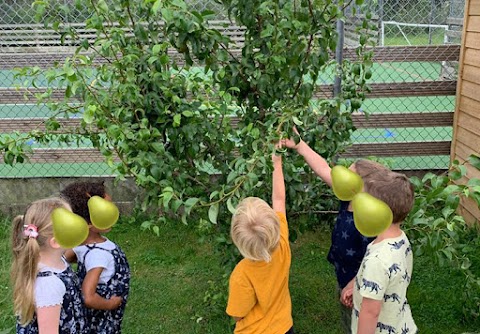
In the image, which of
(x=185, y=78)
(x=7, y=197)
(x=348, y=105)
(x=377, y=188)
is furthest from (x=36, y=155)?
(x=377, y=188)

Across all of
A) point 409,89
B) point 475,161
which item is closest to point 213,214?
point 475,161

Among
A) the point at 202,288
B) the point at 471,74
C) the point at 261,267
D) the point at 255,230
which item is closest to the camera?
the point at 255,230

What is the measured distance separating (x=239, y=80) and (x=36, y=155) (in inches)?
124

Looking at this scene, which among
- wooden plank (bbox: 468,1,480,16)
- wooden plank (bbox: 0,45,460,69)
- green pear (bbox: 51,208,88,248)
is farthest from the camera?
wooden plank (bbox: 0,45,460,69)

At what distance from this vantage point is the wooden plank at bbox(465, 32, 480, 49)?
428 cm

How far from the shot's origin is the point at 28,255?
6.82 ft

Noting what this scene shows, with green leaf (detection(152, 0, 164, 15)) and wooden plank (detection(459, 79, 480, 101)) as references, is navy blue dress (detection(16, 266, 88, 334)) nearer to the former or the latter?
green leaf (detection(152, 0, 164, 15))

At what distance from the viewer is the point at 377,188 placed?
203cm

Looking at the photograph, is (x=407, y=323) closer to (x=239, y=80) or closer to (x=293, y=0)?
(x=239, y=80)

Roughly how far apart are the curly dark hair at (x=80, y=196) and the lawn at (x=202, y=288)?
1.08 m

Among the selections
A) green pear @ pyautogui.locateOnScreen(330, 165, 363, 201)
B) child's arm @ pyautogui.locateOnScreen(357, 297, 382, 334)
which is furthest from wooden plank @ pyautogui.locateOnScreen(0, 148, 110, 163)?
green pear @ pyautogui.locateOnScreen(330, 165, 363, 201)

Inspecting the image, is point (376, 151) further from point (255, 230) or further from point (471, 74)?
point (255, 230)

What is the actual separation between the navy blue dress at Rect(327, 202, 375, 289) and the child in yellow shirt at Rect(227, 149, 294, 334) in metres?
0.32

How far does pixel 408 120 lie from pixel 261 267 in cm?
315
